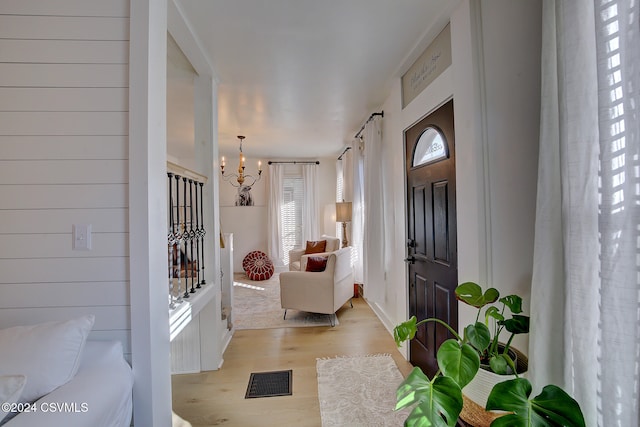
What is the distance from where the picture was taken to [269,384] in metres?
2.18

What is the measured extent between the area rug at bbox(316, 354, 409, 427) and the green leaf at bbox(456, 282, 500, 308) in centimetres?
112

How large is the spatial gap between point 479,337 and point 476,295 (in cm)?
19

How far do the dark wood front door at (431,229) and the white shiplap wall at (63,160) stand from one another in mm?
1840

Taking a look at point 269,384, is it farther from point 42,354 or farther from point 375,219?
point 375,219

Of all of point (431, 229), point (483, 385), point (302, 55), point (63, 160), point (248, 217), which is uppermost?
point (302, 55)

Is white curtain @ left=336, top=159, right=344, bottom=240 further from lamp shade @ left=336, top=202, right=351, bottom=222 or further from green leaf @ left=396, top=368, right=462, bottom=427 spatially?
green leaf @ left=396, top=368, right=462, bottom=427

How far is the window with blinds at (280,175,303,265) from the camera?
620cm

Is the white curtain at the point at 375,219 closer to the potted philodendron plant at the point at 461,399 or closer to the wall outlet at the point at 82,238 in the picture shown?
the potted philodendron plant at the point at 461,399

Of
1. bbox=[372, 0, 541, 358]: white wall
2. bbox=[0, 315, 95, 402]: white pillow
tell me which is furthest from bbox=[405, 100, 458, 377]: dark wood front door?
bbox=[0, 315, 95, 402]: white pillow

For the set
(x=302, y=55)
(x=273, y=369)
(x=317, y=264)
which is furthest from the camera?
(x=317, y=264)

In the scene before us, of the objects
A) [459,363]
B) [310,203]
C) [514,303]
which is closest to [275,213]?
[310,203]

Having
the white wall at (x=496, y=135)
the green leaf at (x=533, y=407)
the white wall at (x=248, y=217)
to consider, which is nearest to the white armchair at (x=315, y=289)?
the white wall at (x=496, y=135)

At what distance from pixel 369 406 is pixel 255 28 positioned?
272cm

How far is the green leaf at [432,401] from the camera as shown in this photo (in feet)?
2.57
